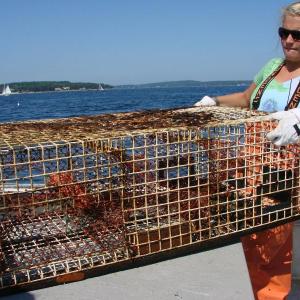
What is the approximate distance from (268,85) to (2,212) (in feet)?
5.47

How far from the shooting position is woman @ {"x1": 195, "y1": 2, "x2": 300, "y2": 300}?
2461 mm

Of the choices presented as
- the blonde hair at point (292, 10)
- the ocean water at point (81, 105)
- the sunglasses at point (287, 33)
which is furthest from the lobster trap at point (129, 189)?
the ocean water at point (81, 105)

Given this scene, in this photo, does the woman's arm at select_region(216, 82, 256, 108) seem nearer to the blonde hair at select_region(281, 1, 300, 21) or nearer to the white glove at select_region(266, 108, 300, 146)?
the blonde hair at select_region(281, 1, 300, 21)

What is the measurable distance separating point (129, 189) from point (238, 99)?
1341 mm

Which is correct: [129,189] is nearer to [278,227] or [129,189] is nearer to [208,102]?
[278,227]

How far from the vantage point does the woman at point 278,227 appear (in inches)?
96.9

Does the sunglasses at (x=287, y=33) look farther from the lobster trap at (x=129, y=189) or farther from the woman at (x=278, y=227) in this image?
the lobster trap at (x=129, y=189)

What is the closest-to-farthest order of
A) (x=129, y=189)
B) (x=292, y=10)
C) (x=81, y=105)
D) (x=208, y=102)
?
(x=129, y=189) < (x=292, y=10) < (x=208, y=102) < (x=81, y=105)

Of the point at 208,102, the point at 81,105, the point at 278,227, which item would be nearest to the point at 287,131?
the point at 278,227

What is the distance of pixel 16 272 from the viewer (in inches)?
71.0

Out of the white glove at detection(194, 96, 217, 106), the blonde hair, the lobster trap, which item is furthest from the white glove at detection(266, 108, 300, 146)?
the white glove at detection(194, 96, 217, 106)

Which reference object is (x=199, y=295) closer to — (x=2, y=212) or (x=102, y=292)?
(x=102, y=292)

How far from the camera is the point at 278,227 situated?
2502 millimetres

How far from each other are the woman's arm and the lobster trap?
0.42 m
